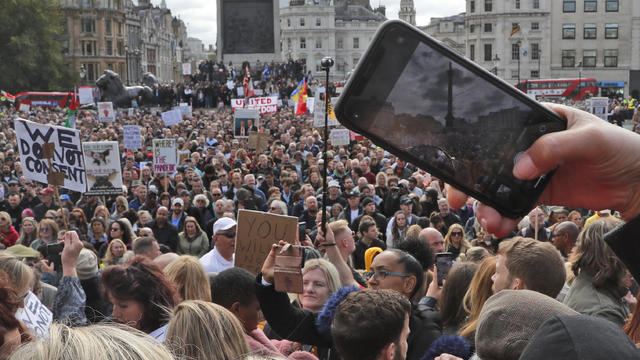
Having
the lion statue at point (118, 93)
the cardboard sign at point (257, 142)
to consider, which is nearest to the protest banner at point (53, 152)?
the cardboard sign at point (257, 142)

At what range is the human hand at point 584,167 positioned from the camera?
6.07 feet

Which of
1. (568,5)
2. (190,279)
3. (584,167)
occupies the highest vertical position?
(568,5)

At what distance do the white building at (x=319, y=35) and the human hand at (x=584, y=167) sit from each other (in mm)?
122727

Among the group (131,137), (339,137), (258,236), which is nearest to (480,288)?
(258,236)

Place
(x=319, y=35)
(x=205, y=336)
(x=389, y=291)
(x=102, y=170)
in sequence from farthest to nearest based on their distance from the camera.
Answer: (x=319, y=35) → (x=102, y=170) → (x=389, y=291) → (x=205, y=336)

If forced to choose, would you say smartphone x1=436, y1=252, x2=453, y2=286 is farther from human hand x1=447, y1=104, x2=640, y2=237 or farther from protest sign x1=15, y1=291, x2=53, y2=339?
human hand x1=447, y1=104, x2=640, y2=237

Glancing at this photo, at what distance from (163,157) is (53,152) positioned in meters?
4.31

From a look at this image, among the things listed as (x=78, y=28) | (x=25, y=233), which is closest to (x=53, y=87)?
(x=78, y=28)

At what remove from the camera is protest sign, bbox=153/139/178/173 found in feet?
46.6

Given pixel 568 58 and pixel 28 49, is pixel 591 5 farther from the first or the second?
pixel 28 49

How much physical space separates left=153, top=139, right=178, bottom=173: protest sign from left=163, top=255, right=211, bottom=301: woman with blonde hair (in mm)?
9859

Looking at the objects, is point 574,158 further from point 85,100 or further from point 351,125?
point 85,100

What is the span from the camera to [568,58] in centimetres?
8206

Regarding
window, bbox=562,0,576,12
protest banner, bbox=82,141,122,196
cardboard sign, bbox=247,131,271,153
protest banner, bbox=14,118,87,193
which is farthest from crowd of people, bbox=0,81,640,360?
window, bbox=562,0,576,12
